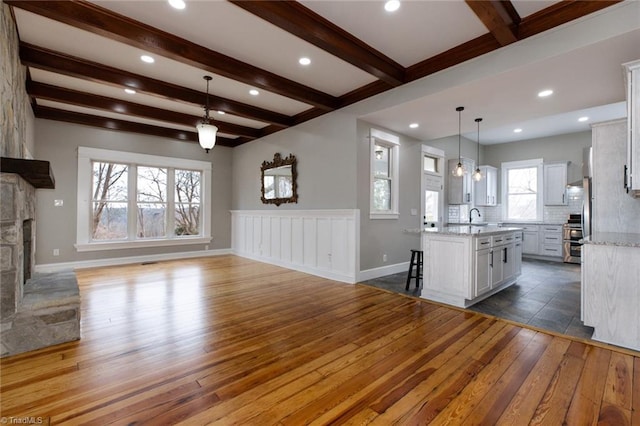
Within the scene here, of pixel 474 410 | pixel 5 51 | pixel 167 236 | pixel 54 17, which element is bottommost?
pixel 474 410

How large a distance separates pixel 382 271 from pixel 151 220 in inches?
205

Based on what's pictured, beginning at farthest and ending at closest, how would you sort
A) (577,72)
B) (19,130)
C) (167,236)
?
(167,236) → (19,130) → (577,72)

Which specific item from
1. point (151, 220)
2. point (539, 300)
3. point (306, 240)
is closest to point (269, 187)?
point (306, 240)

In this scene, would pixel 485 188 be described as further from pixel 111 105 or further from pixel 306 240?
pixel 111 105

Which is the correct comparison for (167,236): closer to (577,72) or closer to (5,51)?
(5,51)

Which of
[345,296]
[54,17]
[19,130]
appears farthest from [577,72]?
[19,130]

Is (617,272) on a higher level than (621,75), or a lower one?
lower

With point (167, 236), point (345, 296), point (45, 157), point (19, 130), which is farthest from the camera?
point (167, 236)

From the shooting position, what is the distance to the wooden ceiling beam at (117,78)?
11.0ft

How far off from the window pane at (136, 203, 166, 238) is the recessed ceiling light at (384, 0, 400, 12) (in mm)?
6154

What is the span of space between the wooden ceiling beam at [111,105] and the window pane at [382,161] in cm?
309

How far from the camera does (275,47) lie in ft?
10.9

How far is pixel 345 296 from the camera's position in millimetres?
3967

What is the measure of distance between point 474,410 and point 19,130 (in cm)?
509
